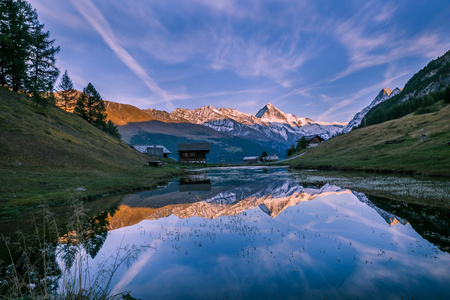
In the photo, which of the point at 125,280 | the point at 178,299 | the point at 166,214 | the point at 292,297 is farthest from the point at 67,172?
the point at 292,297

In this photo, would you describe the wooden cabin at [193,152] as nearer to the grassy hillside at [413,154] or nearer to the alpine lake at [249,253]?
the grassy hillside at [413,154]

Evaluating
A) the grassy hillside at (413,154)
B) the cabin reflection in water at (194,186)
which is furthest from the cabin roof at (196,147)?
the cabin reflection in water at (194,186)

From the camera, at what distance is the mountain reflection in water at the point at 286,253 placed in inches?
324

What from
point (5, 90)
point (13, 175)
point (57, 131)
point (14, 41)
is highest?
point (14, 41)

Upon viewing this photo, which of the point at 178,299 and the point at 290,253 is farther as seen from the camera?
the point at 290,253

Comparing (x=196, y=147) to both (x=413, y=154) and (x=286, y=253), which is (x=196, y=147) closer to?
(x=413, y=154)

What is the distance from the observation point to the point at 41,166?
31.8m

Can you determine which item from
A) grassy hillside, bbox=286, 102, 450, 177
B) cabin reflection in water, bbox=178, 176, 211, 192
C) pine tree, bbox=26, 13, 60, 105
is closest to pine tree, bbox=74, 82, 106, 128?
pine tree, bbox=26, 13, 60, 105

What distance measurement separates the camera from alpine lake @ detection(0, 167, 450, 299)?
803 centimetres

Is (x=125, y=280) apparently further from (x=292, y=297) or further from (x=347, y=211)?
(x=347, y=211)

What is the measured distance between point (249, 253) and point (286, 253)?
1913mm

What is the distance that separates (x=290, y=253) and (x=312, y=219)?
7.07 meters

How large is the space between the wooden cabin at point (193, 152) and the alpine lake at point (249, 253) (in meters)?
109

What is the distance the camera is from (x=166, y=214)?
2108 centimetres
